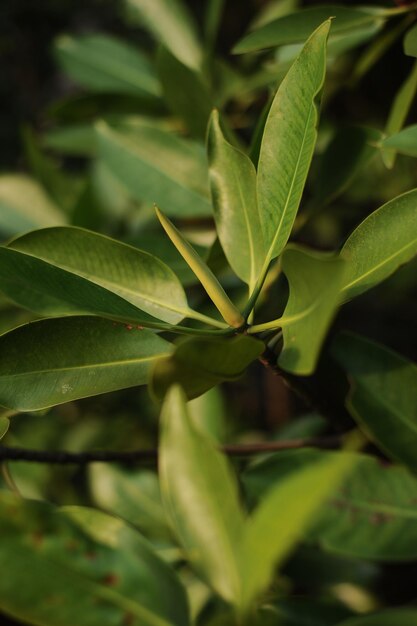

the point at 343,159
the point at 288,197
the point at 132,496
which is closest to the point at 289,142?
the point at 288,197

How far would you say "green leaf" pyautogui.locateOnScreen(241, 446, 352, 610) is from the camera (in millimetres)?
303

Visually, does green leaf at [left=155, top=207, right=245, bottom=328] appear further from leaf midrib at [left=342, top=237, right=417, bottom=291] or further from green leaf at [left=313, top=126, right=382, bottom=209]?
green leaf at [left=313, top=126, right=382, bottom=209]

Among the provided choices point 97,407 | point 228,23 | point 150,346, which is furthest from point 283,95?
point 228,23

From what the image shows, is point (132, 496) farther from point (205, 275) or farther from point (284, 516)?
point (284, 516)

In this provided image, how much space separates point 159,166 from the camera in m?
0.91

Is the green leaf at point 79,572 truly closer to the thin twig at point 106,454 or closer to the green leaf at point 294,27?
the thin twig at point 106,454

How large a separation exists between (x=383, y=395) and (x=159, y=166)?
0.45 metres

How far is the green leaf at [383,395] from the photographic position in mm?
609

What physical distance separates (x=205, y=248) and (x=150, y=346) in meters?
0.29

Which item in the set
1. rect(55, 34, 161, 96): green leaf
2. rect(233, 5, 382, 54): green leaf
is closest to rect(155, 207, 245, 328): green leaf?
rect(233, 5, 382, 54): green leaf

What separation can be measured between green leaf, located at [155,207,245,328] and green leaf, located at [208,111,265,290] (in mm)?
57

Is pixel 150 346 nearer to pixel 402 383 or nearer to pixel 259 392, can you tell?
pixel 402 383

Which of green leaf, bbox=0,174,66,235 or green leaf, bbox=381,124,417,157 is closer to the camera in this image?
green leaf, bbox=381,124,417,157

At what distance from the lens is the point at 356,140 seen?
77 cm
